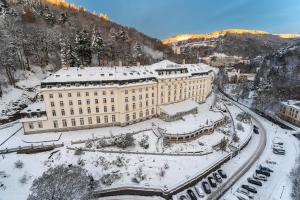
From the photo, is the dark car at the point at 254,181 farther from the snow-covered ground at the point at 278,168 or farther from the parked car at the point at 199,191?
the parked car at the point at 199,191

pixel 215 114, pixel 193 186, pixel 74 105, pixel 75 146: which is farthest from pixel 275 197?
pixel 74 105

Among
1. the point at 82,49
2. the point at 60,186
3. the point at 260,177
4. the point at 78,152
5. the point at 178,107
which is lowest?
the point at 260,177

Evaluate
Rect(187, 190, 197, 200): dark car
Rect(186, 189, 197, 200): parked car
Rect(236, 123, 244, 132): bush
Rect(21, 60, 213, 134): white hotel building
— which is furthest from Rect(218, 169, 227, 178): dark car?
Rect(236, 123, 244, 132): bush

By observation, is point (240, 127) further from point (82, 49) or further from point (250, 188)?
point (82, 49)

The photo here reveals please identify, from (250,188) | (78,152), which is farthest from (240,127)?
(78,152)

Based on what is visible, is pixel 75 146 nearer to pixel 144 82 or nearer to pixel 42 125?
pixel 42 125

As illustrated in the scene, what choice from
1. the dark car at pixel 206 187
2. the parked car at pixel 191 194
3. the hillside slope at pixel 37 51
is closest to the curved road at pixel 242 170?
the dark car at pixel 206 187

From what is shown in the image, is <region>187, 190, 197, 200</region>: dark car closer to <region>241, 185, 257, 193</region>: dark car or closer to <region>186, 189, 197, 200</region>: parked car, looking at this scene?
<region>186, 189, 197, 200</region>: parked car
